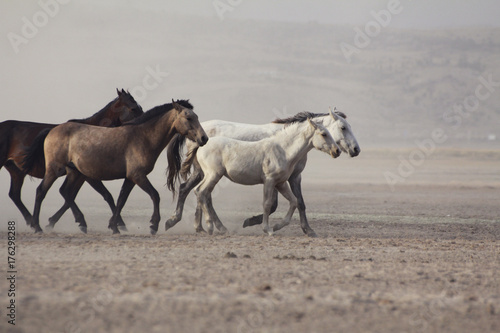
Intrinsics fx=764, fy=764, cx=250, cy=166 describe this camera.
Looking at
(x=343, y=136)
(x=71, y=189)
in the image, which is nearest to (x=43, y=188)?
(x=71, y=189)

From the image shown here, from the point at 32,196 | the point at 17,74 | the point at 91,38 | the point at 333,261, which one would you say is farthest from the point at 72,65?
the point at 333,261

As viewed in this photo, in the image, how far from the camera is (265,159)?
1165cm

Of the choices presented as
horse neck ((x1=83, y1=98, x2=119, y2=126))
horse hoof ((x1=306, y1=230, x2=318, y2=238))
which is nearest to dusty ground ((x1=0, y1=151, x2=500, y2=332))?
horse hoof ((x1=306, y1=230, x2=318, y2=238))

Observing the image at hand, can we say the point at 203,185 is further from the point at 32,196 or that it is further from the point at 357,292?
the point at 32,196

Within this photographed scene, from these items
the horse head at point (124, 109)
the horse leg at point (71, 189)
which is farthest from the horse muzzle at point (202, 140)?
the horse leg at point (71, 189)

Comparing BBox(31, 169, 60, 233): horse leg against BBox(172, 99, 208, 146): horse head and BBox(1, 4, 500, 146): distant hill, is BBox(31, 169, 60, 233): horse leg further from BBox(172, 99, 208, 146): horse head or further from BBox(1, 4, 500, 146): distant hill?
BBox(1, 4, 500, 146): distant hill

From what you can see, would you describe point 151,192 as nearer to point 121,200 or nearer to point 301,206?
point 121,200

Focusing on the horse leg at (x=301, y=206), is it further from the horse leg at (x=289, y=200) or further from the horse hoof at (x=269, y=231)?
the horse hoof at (x=269, y=231)

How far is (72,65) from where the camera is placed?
87812 mm

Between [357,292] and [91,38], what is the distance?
102 meters

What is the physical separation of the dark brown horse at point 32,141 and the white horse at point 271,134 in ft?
4.04

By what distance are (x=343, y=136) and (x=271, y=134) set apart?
1254mm

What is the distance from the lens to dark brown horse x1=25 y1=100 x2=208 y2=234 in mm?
Result: 11383

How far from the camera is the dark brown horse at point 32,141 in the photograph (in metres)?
12.4
